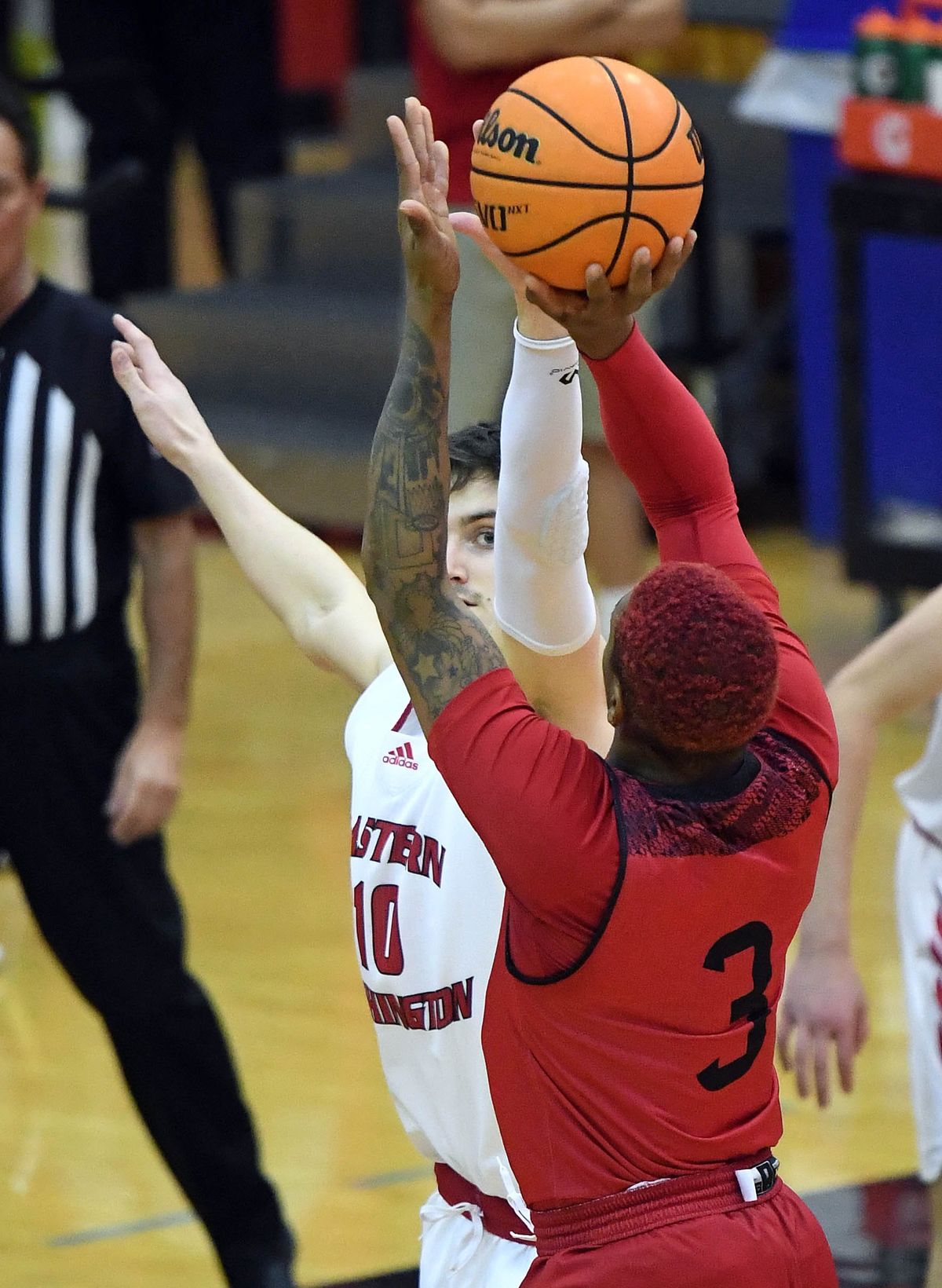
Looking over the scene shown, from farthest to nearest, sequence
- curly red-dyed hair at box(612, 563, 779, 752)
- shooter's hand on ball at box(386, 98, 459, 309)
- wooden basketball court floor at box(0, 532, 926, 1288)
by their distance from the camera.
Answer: wooden basketball court floor at box(0, 532, 926, 1288) < shooter's hand on ball at box(386, 98, 459, 309) < curly red-dyed hair at box(612, 563, 779, 752)

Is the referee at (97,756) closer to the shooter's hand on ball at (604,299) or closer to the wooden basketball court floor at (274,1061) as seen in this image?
the wooden basketball court floor at (274,1061)

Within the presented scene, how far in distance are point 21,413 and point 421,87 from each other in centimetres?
231

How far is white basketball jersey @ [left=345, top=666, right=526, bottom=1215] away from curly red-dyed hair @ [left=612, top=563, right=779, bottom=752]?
23.7 inches

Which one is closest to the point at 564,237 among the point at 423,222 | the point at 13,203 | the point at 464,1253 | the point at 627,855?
the point at 423,222

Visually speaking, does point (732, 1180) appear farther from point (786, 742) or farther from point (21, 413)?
point (21, 413)

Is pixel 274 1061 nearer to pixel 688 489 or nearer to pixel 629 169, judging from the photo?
pixel 688 489

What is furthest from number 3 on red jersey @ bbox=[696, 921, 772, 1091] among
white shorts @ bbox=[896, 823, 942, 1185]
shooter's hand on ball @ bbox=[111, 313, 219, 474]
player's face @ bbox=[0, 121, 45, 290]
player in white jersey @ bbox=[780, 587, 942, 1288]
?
player's face @ bbox=[0, 121, 45, 290]

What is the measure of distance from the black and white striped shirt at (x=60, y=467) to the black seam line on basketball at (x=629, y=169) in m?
1.44

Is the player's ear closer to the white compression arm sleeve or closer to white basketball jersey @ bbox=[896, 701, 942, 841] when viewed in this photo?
the white compression arm sleeve

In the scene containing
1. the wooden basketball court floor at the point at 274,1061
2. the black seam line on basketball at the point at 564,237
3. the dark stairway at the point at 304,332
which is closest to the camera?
the black seam line on basketball at the point at 564,237

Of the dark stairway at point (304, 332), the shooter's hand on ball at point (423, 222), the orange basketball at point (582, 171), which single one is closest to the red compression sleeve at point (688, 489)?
the orange basketball at point (582, 171)

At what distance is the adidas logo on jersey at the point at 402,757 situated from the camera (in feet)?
9.27

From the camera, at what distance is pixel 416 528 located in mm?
2307

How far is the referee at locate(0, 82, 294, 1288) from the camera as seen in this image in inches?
150
